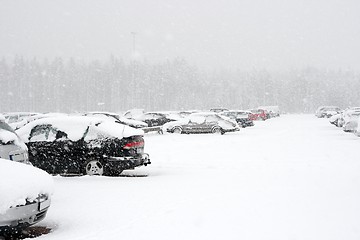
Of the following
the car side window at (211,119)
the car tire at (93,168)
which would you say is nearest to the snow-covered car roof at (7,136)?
the car tire at (93,168)

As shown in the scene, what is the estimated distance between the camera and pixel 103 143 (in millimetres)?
11414

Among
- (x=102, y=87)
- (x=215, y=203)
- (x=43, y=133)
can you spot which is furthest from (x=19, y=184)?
(x=102, y=87)

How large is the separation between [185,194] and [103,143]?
10.5 feet

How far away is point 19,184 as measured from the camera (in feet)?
19.9

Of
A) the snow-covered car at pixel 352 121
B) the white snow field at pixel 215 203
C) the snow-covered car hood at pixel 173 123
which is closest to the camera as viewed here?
the white snow field at pixel 215 203

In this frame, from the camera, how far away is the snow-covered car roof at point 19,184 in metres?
5.80

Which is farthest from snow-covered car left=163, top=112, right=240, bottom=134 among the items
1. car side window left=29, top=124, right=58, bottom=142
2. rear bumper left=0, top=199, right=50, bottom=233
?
rear bumper left=0, top=199, right=50, bottom=233

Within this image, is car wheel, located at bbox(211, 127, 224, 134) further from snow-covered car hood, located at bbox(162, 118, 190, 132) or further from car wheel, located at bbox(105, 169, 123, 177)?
car wheel, located at bbox(105, 169, 123, 177)

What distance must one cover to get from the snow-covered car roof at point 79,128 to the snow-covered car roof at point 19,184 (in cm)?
472

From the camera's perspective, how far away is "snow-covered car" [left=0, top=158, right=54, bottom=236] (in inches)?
228

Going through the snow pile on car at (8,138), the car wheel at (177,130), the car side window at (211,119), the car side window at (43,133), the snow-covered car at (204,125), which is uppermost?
the snow pile on car at (8,138)

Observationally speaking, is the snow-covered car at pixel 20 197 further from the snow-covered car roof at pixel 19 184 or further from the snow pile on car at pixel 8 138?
the snow pile on car at pixel 8 138

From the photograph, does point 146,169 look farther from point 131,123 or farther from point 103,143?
point 131,123

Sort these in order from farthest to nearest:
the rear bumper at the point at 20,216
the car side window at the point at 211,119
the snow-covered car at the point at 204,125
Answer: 1. the car side window at the point at 211,119
2. the snow-covered car at the point at 204,125
3. the rear bumper at the point at 20,216
